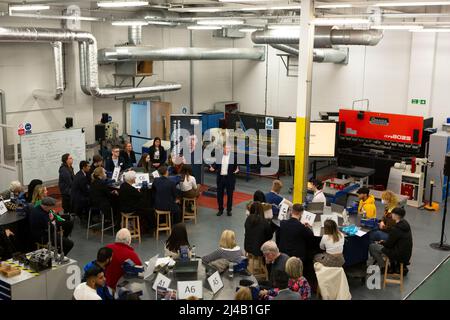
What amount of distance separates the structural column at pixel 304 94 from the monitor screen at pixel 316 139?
8.02 feet

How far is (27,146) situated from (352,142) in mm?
7036

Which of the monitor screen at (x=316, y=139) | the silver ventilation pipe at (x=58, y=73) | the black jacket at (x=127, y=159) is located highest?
the silver ventilation pipe at (x=58, y=73)

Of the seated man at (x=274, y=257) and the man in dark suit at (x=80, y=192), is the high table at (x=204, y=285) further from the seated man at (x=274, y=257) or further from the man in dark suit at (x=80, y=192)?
the man in dark suit at (x=80, y=192)

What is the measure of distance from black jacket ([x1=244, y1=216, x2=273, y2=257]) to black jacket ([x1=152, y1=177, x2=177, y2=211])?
6.85 feet

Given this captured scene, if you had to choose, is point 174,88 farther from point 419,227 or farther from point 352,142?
point 419,227

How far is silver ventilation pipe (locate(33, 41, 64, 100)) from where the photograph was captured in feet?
36.0

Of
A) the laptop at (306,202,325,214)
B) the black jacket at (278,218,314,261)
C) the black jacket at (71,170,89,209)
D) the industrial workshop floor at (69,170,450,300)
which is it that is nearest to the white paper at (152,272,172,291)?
the black jacket at (278,218,314,261)

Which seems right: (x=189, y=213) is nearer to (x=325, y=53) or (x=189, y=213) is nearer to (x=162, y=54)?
(x=162, y=54)

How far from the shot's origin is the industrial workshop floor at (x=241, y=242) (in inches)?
273

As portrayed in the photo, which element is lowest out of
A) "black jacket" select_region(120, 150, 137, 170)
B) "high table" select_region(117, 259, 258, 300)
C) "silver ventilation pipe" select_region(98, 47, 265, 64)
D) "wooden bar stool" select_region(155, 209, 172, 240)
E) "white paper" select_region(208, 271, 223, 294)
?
"wooden bar stool" select_region(155, 209, 172, 240)

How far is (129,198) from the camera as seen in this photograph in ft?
Result: 26.8

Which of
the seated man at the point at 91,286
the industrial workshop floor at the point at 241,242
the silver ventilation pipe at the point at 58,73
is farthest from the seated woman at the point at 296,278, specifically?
the silver ventilation pipe at the point at 58,73

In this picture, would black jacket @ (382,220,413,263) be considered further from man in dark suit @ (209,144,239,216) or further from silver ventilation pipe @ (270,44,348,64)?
silver ventilation pipe @ (270,44,348,64)

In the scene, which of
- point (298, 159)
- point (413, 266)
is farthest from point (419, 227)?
point (298, 159)
